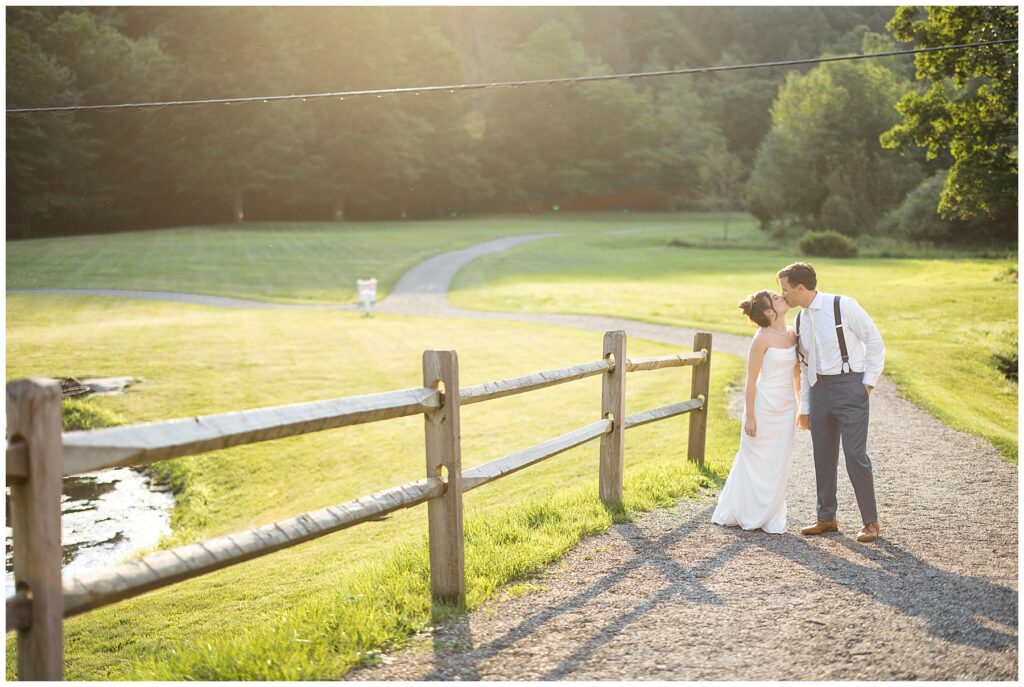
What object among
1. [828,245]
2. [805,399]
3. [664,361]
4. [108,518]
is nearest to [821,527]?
[805,399]

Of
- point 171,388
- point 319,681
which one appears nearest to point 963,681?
point 319,681

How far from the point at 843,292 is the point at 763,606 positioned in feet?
96.2

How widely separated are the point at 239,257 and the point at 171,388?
30702 mm

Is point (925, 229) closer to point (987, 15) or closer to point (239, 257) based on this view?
point (987, 15)

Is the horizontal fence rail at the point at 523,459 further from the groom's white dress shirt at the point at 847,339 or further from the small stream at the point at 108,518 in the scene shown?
the small stream at the point at 108,518

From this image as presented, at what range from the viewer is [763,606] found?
502 centimetres

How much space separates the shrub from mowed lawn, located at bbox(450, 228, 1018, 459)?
0.94 meters

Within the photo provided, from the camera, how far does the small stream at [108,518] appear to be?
9.27 meters

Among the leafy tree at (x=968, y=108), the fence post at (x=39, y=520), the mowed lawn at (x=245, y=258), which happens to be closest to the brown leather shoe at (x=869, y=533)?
the fence post at (x=39, y=520)

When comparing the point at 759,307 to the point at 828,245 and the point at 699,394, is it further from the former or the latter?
the point at 828,245

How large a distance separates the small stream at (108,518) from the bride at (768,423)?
240 inches

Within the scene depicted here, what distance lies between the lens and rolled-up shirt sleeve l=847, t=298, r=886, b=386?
6.29 meters

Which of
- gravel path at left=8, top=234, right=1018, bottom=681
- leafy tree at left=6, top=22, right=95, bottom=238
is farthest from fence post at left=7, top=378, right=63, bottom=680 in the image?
leafy tree at left=6, top=22, right=95, bottom=238

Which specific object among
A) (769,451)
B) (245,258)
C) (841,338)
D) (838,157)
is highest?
(838,157)
